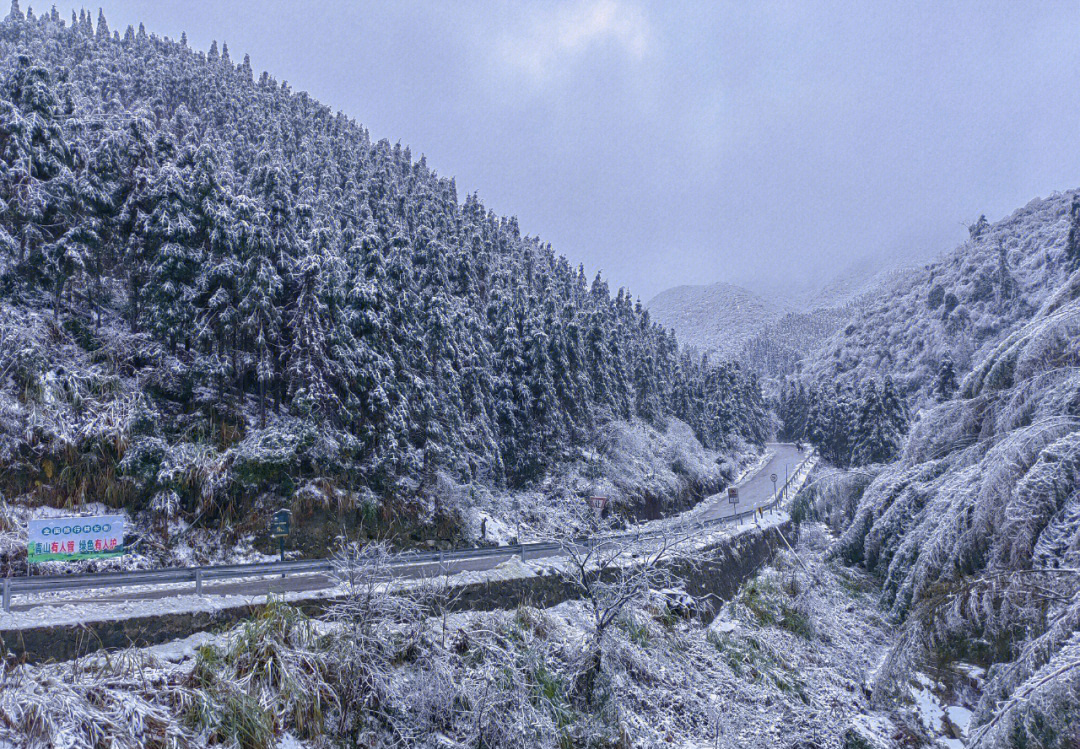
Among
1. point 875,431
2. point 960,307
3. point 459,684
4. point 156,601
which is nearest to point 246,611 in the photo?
point 156,601

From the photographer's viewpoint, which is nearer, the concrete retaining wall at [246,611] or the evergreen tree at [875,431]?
the concrete retaining wall at [246,611]

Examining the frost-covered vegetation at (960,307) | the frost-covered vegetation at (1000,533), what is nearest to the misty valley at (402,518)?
the frost-covered vegetation at (1000,533)

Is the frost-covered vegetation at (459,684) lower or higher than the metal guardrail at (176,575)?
lower

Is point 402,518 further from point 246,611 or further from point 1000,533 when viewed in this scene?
point 1000,533

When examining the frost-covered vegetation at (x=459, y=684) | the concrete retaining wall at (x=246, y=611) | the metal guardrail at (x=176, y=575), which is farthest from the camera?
the metal guardrail at (x=176, y=575)

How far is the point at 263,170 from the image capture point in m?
28.1

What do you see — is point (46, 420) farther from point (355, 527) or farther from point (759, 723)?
point (759, 723)

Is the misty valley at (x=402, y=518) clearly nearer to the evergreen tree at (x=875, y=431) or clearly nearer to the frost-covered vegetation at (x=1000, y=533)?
the frost-covered vegetation at (x=1000, y=533)

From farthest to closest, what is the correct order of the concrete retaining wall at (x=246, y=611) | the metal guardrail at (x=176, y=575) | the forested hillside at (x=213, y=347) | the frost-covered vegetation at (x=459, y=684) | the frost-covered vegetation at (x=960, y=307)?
1. the frost-covered vegetation at (x=960, y=307)
2. the forested hillside at (x=213, y=347)
3. the metal guardrail at (x=176, y=575)
4. the concrete retaining wall at (x=246, y=611)
5. the frost-covered vegetation at (x=459, y=684)

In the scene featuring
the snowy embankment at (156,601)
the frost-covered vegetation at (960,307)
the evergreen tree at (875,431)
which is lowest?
the snowy embankment at (156,601)

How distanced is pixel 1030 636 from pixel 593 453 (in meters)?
35.1

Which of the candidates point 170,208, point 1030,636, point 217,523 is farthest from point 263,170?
point 1030,636

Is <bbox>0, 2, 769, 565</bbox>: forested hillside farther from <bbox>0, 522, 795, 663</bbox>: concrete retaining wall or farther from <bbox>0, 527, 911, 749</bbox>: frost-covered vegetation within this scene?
<bbox>0, 527, 911, 749</bbox>: frost-covered vegetation

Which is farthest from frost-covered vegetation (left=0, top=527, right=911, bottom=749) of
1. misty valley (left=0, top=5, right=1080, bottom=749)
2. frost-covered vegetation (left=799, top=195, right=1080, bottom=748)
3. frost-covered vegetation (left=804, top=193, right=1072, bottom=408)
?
frost-covered vegetation (left=804, top=193, right=1072, bottom=408)
